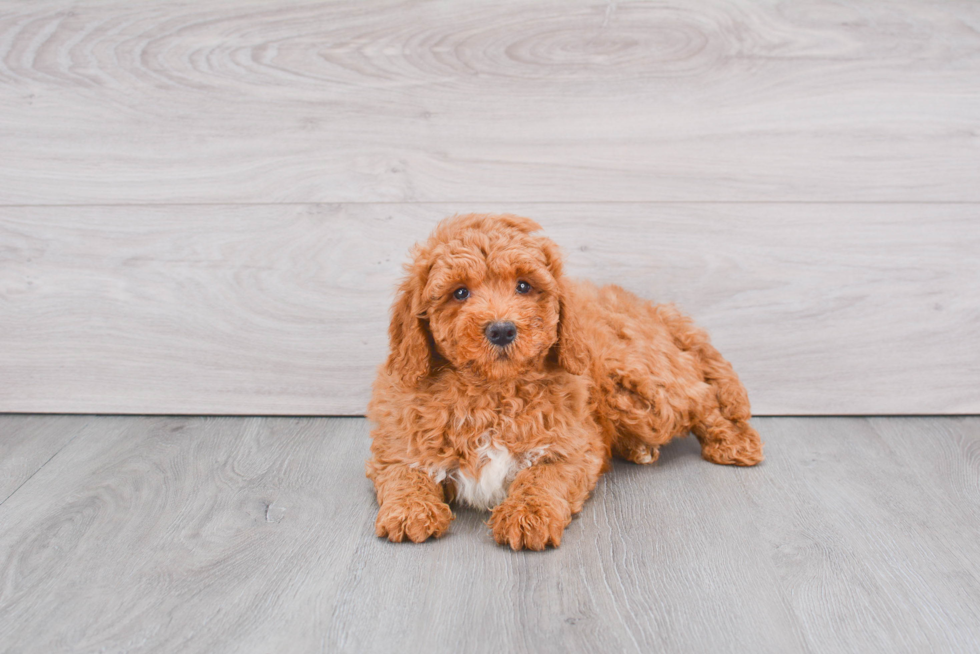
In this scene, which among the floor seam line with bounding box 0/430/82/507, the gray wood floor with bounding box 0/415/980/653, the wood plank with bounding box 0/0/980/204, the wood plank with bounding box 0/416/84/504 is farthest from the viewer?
the wood plank with bounding box 0/0/980/204

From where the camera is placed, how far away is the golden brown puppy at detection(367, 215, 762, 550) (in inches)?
72.5

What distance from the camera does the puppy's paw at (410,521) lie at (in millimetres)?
1848

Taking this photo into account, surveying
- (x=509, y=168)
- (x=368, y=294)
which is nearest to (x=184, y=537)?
(x=368, y=294)

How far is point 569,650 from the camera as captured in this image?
1443mm

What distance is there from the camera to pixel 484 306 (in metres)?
1.82

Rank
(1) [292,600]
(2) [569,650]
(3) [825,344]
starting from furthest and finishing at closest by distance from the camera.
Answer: (3) [825,344] → (1) [292,600] → (2) [569,650]

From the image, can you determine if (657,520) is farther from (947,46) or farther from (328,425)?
(947,46)

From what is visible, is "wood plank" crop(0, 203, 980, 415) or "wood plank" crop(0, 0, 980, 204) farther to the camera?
"wood plank" crop(0, 203, 980, 415)

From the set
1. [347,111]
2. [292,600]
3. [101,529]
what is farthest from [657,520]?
[347,111]

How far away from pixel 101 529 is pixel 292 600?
2.31ft

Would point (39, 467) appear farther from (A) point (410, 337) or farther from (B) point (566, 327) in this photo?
(B) point (566, 327)

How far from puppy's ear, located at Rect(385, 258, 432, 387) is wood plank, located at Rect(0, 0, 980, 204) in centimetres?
79

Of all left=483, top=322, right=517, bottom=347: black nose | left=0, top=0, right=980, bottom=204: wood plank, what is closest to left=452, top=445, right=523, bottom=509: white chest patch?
left=483, top=322, right=517, bottom=347: black nose

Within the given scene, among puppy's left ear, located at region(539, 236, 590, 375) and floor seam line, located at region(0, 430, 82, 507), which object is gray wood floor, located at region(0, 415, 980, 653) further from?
puppy's left ear, located at region(539, 236, 590, 375)
